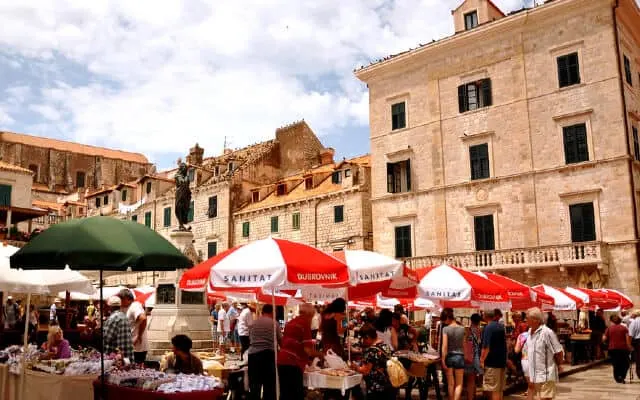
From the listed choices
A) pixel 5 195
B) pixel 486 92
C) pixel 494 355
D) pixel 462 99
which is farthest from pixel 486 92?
pixel 5 195

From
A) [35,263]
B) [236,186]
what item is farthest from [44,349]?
[236,186]

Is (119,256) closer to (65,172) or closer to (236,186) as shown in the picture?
(236,186)

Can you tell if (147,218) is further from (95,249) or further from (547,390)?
(95,249)

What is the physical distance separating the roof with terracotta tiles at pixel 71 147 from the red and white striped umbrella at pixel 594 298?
5793 cm

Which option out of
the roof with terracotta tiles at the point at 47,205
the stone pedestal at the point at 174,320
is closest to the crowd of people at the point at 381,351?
the stone pedestal at the point at 174,320

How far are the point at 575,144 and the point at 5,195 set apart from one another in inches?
1376

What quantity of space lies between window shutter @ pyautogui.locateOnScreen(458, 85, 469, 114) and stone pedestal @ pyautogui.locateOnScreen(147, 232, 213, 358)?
53.8ft

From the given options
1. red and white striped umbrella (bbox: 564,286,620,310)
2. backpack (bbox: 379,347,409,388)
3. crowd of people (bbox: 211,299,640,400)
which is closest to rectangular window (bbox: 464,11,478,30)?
red and white striped umbrella (bbox: 564,286,620,310)

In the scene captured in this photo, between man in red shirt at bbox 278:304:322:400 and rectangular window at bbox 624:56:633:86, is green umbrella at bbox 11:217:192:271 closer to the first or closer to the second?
man in red shirt at bbox 278:304:322:400

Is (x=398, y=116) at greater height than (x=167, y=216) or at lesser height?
greater

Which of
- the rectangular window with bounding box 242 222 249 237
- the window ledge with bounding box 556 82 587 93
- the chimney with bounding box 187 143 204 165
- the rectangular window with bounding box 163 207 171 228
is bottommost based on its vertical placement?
the rectangular window with bounding box 242 222 249 237

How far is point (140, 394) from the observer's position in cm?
571

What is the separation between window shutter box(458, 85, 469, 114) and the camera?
26906 millimetres

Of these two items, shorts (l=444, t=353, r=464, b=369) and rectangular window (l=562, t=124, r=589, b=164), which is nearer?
shorts (l=444, t=353, r=464, b=369)
